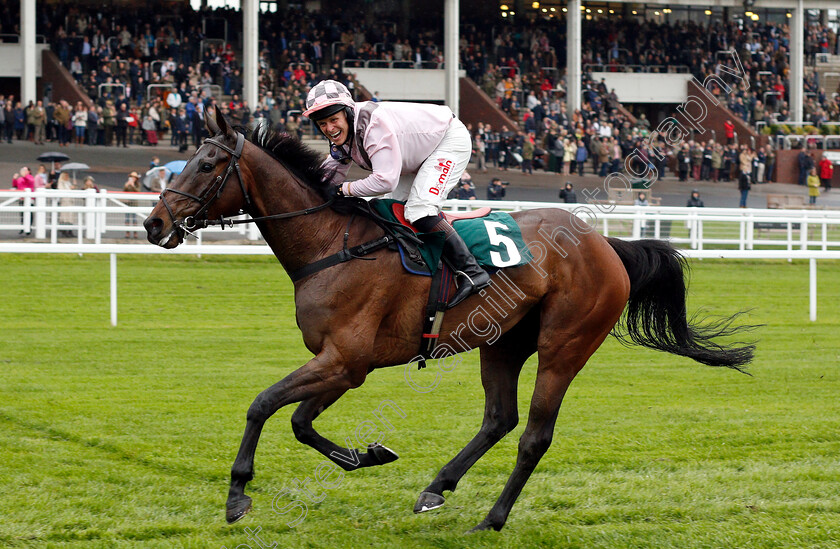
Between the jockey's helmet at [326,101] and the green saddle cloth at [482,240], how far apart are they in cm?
49

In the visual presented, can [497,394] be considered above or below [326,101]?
below

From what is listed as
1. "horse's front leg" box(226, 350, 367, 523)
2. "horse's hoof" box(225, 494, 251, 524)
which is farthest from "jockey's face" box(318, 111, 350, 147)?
"horse's hoof" box(225, 494, 251, 524)

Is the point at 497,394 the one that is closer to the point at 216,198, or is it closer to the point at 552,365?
the point at 552,365

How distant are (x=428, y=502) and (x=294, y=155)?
5.45 feet

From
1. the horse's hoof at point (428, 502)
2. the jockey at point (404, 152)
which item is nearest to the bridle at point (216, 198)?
the jockey at point (404, 152)

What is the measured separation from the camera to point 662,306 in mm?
5266

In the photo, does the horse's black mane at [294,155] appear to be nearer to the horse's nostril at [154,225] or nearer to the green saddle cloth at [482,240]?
the green saddle cloth at [482,240]

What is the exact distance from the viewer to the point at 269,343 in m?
8.74

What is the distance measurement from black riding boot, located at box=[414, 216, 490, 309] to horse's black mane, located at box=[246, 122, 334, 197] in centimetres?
48

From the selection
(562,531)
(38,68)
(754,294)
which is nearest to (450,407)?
(562,531)

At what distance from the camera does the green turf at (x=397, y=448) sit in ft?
14.0

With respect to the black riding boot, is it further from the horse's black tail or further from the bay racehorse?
the horse's black tail

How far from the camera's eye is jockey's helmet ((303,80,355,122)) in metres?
4.29

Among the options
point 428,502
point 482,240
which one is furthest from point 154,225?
point 428,502
